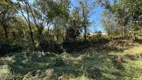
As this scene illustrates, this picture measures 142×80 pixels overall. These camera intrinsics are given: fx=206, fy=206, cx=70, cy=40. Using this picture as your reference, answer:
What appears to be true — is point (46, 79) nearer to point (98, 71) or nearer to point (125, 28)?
point (98, 71)

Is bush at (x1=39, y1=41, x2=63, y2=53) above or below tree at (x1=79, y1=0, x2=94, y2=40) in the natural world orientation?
below

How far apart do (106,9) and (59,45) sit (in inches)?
230

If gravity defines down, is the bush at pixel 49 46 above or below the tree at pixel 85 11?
below

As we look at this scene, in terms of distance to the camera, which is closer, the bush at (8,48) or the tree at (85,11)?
the bush at (8,48)

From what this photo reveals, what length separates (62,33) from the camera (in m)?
21.8

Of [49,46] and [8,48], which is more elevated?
[8,48]

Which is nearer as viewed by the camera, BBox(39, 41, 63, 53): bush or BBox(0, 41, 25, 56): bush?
BBox(0, 41, 25, 56): bush

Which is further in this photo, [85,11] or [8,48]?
[85,11]

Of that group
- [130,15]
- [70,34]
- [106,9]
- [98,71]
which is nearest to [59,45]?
[70,34]

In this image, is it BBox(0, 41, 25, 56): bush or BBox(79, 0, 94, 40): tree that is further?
BBox(79, 0, 94, 40): tree

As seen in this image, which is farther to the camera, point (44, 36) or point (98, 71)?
point (44, 36)

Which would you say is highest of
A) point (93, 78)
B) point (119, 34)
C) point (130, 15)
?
point (130, 15)

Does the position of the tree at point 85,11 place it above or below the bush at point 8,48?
above

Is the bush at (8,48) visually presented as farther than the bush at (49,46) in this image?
No
